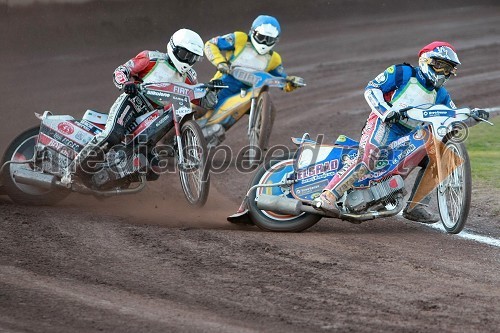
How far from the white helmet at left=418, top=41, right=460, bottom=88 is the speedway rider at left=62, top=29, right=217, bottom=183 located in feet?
9.00

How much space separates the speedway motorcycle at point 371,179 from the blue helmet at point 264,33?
460cm

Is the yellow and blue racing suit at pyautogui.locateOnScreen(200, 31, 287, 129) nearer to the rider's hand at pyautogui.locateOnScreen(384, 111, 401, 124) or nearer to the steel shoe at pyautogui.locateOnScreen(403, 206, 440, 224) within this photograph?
the steel shoe at pyautogui.locateOnScreen(403, 206, 440, 224)

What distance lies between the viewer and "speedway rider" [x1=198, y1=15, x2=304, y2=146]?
48.0ft

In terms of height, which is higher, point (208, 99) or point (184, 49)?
point (184, 49)

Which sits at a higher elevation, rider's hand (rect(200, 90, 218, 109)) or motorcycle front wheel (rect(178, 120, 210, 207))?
rider's hand (rect(200, 90, 218, 109))

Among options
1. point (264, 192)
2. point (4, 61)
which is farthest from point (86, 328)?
point (4, 61)

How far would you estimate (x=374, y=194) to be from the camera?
10016 mm

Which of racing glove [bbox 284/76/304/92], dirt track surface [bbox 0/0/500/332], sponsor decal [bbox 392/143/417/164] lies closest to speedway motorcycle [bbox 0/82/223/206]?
dirt track surface [bbox 0/0/500/332]

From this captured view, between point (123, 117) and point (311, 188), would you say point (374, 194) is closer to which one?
point (311, 188)

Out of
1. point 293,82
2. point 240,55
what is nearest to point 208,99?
point 293,82

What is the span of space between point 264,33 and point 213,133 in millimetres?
1727

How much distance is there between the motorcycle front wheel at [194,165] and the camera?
36.1ft

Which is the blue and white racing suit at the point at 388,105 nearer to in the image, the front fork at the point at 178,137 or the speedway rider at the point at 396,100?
the speedway rider at the point at 396,100

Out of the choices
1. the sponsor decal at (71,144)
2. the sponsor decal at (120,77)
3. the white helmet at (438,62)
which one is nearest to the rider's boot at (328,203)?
the white helmet at (438,62)
